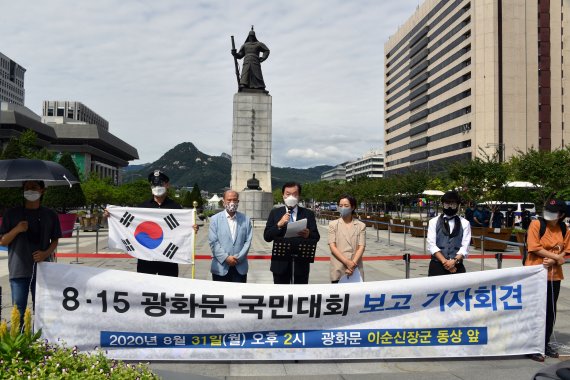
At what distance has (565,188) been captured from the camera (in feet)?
87.8

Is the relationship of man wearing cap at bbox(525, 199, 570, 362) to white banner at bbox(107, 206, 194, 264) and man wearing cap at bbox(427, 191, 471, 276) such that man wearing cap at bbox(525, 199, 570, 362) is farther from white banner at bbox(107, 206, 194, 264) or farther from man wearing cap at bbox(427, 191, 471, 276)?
white banner at bbox(107, 206, 194, 264)

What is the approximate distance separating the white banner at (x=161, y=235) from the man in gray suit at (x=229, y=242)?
78 cm

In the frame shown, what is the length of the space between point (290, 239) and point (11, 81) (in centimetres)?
20929

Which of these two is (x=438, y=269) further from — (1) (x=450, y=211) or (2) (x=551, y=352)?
(2) (x=551, y=352)

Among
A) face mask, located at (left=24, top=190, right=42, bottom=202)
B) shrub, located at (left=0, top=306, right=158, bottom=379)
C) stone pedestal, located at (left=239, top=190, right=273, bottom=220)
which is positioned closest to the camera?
shrub, located at (left=0, top=306, right=158, bottom=379)

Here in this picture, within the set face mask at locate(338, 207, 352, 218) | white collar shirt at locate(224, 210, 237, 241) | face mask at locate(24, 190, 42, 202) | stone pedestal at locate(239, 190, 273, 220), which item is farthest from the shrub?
stone pedestal at locate(239, 190, 273, 220)

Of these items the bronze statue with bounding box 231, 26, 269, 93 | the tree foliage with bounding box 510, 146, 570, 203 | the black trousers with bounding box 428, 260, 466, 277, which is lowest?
the black trousers with bounding box 428, 260, 466, 277

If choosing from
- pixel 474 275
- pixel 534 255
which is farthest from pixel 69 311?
pixel 534 255

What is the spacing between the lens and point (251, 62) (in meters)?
39.7

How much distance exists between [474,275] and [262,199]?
3156 centimetres

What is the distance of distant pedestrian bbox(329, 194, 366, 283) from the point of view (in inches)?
258

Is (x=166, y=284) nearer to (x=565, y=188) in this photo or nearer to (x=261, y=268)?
(x=261, y=268)

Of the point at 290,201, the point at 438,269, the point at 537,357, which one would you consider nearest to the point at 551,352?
the point at 537,357

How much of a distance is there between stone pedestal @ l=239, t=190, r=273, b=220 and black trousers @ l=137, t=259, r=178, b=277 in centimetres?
2907
